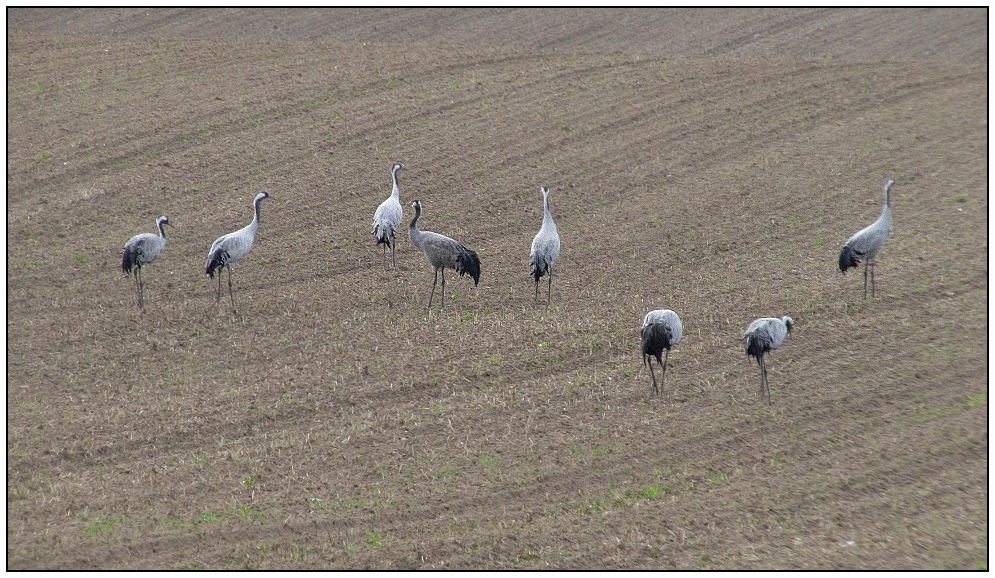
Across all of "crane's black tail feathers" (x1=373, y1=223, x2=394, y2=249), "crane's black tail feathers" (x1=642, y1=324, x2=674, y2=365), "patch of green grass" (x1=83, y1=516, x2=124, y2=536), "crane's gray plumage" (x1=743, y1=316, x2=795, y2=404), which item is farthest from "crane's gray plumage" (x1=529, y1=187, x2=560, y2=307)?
"patch of green grass" (x1=83, y1=516, x2=124, y2=536)

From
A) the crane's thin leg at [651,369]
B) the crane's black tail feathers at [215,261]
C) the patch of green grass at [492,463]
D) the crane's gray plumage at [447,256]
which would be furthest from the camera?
the crane's gray plumage at [447,256]

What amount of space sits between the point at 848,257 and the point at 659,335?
343 cm

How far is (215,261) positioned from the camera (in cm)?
1152

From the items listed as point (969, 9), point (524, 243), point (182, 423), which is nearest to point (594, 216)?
point (524, 243)

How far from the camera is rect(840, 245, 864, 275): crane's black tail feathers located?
11.6 m

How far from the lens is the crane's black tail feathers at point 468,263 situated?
1170 centimetres

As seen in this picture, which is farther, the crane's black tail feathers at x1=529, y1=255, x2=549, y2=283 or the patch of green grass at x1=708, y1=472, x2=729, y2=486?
the crane's black tail feathers at x1=529, y1=255, x2=549, y2=283

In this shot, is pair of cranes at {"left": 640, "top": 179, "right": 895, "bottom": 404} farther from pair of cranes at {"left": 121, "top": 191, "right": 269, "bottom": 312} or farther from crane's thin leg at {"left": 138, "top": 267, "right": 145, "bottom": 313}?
crane's thin leg at {"left": 138, "top": 267, "right": 145, "bottom": 313}

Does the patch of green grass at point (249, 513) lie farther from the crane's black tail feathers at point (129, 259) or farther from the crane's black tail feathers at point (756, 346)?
the crane's black tail feathers at point (756, 346)

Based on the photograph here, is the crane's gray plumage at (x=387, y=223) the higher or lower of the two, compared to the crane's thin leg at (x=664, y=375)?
higher

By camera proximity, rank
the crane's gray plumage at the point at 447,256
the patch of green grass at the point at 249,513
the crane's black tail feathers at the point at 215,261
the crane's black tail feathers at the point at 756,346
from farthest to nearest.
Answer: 1. the crane's gray plumage at the point at 447,256
2. the crane's black tail feathers at the point at 215,261
3. the crane's black tail feathers at the point at 756,346
4. the patch of green grass at the point at 249,513

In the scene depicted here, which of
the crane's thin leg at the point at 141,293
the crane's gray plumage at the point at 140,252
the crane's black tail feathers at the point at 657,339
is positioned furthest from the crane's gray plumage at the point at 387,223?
the crane's black tail feathers at the point at 657,339

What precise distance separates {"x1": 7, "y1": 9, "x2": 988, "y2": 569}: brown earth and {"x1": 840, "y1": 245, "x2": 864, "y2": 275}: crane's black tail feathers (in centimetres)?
42

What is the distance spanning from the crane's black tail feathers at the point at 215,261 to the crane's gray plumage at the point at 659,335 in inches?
203
